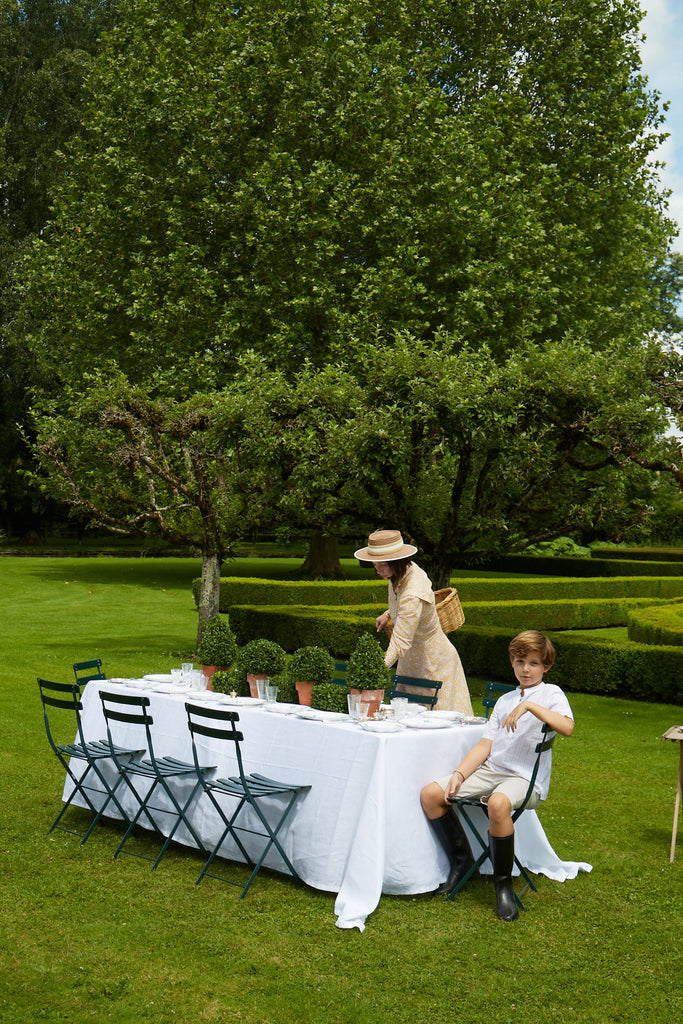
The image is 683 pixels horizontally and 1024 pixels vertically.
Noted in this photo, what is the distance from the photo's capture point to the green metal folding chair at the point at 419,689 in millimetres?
6629

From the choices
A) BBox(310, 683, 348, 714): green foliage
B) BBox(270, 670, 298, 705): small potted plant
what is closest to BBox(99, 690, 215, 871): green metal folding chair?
BBox(270, 670, 298, 705): small potted plant

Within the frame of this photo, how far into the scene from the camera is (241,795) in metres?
5.52

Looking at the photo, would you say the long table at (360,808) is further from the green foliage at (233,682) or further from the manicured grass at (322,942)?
the green foliage at (233,682)

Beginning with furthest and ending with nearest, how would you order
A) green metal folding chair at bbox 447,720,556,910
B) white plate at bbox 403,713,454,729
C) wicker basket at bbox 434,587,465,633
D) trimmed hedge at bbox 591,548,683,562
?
trimmed hedge at bbox 591,548,683,562 → wicker basket at bbox 434,587,465,633 → white plate at bbox 403,713,454,729 → green metal folding chair at bbox 447,720,556,910

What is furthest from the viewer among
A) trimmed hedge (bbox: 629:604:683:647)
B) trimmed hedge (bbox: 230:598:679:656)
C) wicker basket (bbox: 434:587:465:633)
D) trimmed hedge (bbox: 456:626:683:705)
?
trimmed hedge (bbox: 230:598:679:656)

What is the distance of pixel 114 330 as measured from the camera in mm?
22391

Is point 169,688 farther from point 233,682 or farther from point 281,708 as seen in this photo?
point 281,708

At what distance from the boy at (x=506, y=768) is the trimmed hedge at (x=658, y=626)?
8697 millimetres

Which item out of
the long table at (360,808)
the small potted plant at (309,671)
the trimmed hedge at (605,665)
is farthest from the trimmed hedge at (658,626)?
the small potted plant at (309,671)

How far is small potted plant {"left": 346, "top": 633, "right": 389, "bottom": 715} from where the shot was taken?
5.83 metres

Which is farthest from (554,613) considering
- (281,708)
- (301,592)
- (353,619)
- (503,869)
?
(503,869)

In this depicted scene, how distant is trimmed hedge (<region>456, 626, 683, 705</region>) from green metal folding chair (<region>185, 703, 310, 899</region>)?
7.61m

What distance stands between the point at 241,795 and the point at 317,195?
1597cm

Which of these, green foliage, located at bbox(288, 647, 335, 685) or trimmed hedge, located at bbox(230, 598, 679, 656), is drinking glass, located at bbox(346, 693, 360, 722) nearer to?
green foliage, located at bbox(288, 647, 335, 685)
